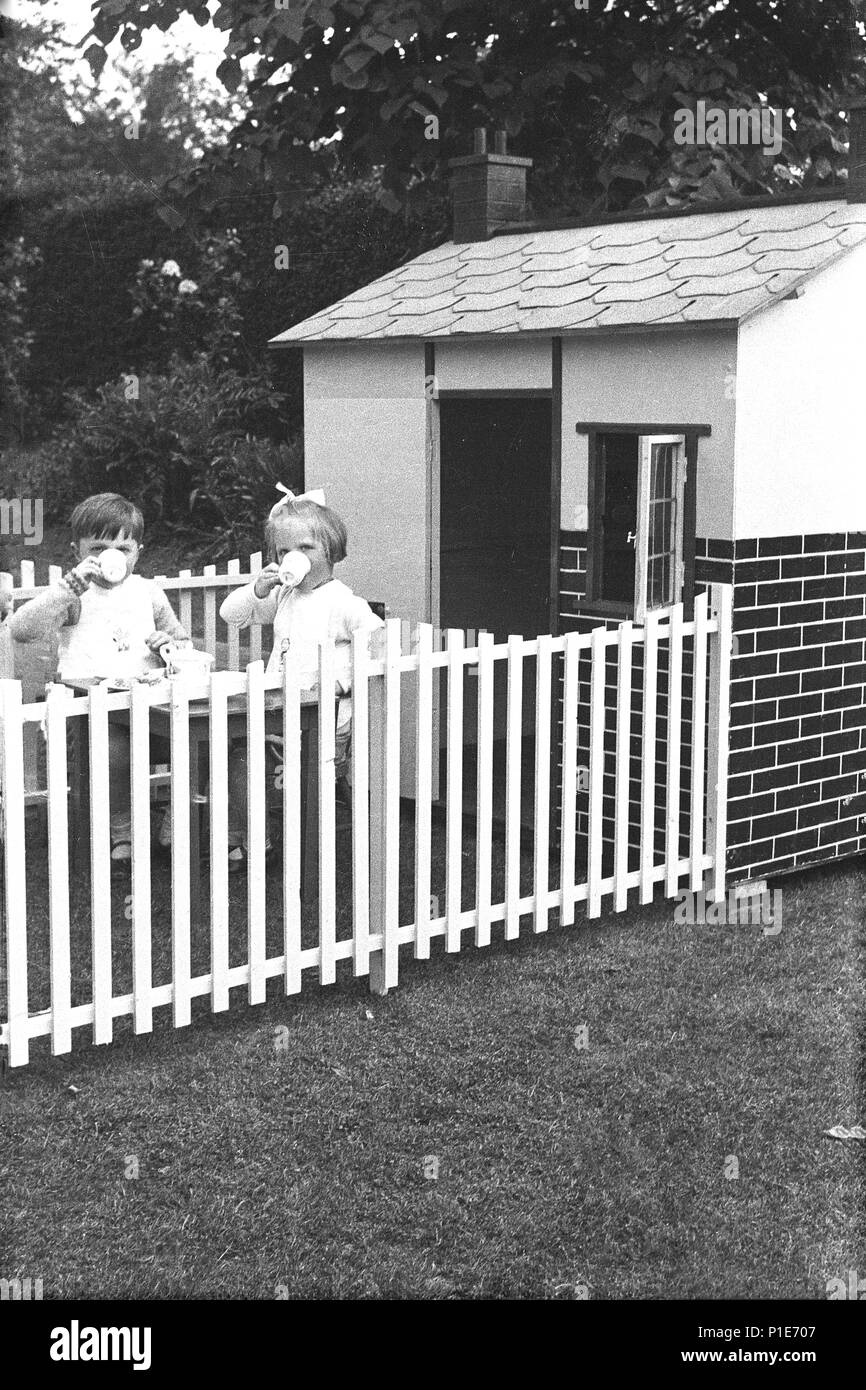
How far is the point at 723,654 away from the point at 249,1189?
3.25 meters

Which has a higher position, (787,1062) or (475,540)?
(475,540)

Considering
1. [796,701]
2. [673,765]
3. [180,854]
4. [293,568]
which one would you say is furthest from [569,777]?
[180,854]

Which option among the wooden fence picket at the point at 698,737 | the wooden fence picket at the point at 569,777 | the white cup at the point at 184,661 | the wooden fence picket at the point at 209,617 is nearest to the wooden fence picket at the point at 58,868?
the white cup at the point at 184,661

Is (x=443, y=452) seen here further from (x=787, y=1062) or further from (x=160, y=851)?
(x=787, y=1062)

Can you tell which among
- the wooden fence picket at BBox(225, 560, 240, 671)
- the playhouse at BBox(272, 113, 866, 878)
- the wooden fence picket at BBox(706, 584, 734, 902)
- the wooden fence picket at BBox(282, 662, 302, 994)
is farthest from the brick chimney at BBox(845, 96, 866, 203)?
the wooden fence picket at BBox(225, 560, 240, 671)

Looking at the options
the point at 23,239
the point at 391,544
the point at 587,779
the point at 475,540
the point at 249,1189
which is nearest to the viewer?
the point at 249,1189

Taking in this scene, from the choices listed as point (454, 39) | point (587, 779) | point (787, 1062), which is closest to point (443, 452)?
point (587, 779)

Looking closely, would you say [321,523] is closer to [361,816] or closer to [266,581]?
[266,581]

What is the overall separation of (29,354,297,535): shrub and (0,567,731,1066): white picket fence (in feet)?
27.2

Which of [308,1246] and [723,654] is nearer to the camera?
[308,1246]

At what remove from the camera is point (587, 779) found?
7.24 meters

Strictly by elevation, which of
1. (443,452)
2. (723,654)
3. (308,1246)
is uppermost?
Result: (443,452)

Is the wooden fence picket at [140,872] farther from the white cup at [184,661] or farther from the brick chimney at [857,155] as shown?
the brick chimney at [857,155]

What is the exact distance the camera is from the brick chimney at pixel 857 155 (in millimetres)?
6844
